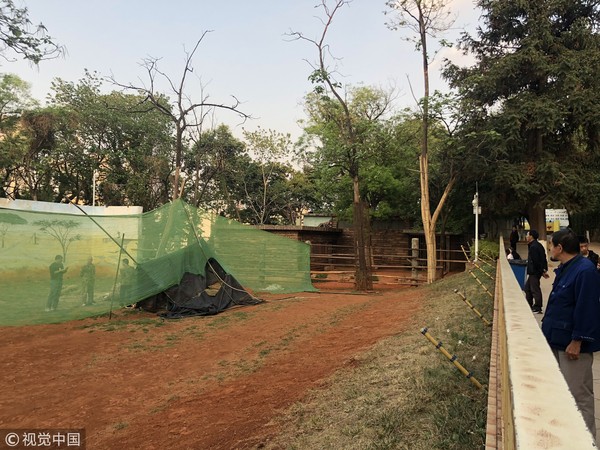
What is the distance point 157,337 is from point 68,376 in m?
2.20

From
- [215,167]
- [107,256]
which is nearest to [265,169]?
[215,167]

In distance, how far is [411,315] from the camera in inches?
341

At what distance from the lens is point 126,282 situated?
932 cm

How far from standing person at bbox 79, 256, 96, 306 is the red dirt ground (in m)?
0.62

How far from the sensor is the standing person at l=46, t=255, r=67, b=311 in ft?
25.7

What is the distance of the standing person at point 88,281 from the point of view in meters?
8.52

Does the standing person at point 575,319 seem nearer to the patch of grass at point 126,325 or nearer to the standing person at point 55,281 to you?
the patch of grass at point 126,325

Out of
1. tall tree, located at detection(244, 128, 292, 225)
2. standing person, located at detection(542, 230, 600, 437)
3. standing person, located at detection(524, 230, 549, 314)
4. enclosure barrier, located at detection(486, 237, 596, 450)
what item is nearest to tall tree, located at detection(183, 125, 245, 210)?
tall tree, located at detection(244, 128, 292, 225)

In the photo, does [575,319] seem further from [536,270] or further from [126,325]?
[126,325]

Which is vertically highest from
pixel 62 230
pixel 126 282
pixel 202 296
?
pixel 62 230

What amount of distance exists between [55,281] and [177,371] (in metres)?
3.63

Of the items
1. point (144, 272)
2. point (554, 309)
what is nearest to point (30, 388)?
point (144, 272)

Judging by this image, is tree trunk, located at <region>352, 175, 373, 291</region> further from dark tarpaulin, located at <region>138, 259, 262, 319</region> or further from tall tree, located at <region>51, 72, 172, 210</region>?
tall tree, located at <region>51, 72, 172, 210</region>

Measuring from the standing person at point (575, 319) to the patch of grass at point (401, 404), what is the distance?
73 cm
